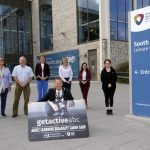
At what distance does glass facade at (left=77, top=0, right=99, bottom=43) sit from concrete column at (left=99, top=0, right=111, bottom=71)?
72 centimetres

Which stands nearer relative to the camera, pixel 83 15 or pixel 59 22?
pixel 83 15

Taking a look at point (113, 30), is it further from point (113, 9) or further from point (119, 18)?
point (113, 9)

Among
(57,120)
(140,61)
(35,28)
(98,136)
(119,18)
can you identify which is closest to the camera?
(98,136)

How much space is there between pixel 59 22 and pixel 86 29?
5460mm

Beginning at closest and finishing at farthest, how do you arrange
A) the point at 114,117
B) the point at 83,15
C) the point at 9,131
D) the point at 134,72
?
the point at 9,131
the point at 134,72
the point at 114,117
the point at 83,15

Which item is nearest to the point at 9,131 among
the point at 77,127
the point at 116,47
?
the point at 77,127

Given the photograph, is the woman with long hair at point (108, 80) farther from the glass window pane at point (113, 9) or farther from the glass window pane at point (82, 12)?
the glass window pane at point (82, 12)

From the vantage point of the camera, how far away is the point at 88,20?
29.8m

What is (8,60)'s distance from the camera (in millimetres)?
38625

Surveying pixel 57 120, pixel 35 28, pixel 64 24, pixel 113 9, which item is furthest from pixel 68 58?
pixel 57 120

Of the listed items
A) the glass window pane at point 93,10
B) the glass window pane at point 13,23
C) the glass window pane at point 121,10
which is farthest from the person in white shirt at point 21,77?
the glass window pane at point 13,23

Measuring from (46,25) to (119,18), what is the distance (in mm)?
11544

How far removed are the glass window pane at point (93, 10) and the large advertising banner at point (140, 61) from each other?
20.6 meters

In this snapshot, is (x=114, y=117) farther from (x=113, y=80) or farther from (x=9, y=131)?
(x=9, y=131)
